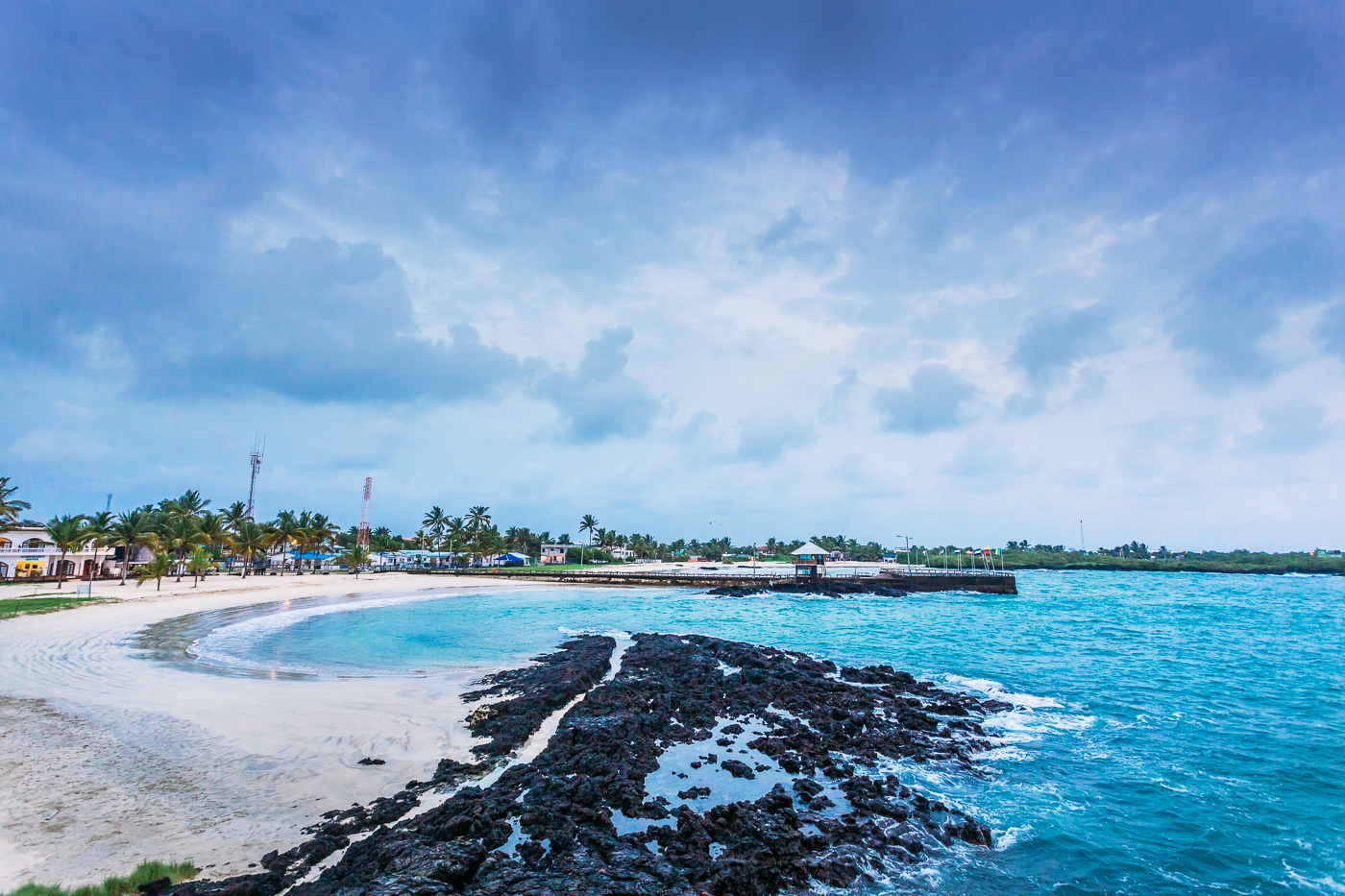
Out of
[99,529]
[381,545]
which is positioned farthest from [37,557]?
[381,545]

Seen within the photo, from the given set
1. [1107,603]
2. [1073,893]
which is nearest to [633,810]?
[1073,893]

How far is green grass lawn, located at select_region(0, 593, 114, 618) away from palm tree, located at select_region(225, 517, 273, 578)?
30789 millimetres

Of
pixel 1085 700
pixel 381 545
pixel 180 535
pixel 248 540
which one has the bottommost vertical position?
pixel 1085 700

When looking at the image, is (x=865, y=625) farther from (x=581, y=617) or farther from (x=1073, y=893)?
(x=1073, y=893)

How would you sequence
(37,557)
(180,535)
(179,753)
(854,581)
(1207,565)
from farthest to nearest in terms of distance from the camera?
1. (1207,565)
2. (854,581)
3. (180,535)
4. (37,557)
5. (179,753)

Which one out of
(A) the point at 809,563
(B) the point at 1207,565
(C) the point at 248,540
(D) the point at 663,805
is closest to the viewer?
(D) the point at 663,805

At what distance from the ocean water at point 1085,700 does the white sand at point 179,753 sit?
4058 mm

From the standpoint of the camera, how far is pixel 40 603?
3622cm

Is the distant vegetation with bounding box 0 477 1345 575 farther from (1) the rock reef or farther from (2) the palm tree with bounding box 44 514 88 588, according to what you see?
(1) the rock reef

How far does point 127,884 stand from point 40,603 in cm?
4261

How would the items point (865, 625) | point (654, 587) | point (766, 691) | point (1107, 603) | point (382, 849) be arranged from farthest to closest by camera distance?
point (654, 587)
point (1107, 603)
point (865, 625)
point (766, 691)
point (382, 849)

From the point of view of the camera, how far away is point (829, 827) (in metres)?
11.3

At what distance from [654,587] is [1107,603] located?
181 ft

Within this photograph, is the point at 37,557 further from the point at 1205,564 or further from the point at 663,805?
the point at 1205,564
